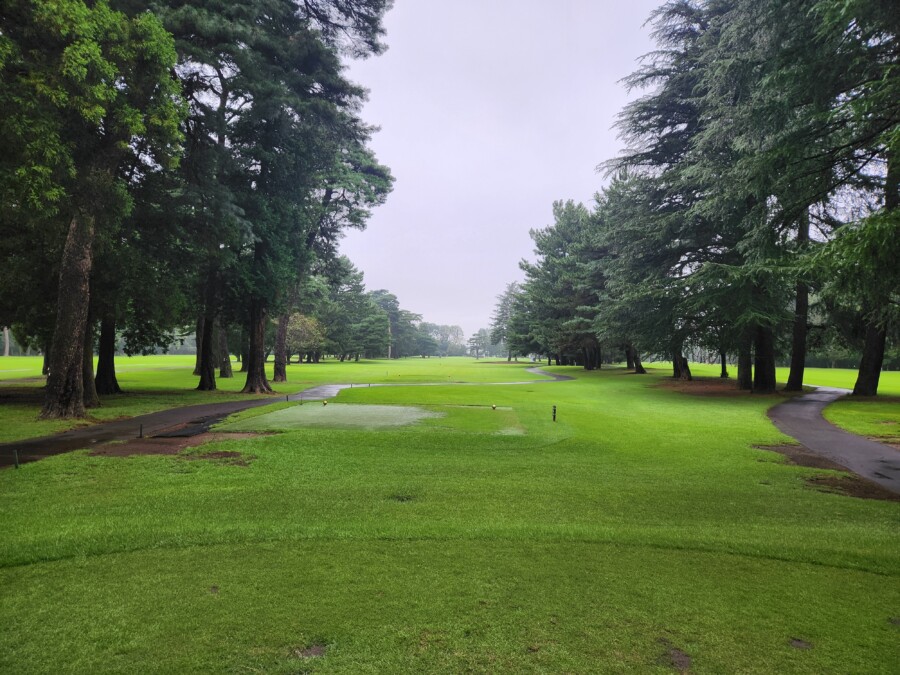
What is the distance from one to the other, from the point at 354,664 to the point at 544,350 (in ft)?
208

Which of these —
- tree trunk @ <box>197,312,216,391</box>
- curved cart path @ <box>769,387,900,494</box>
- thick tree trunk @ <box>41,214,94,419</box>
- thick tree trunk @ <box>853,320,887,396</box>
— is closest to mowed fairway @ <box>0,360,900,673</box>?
curved cart path @ <box>769,387,900,494</box>

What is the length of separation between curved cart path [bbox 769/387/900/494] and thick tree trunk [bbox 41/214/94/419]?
21.6 metres

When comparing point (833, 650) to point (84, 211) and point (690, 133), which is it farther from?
point (690, 133)

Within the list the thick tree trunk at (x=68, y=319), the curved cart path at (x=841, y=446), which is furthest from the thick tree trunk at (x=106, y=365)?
the curved cart path at (x=841, y=446)

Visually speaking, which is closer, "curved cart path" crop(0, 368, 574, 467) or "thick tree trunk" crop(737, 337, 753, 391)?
"curved cart path" crop(0, 368, 574, 467)

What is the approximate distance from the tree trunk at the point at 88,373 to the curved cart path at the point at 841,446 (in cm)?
2427

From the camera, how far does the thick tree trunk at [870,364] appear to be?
22.9 meters

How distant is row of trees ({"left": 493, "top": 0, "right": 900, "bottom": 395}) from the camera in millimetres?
9164

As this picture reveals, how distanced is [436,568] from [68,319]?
1615cm

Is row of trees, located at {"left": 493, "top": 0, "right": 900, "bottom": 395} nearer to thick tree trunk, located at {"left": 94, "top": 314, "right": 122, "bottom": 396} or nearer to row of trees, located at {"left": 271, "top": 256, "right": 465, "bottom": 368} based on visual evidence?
thick tree trunk, located at {"left": 94, "top": 314, "right": 122, "bottom": 396}

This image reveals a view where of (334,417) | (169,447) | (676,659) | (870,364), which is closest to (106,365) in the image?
(334,417)

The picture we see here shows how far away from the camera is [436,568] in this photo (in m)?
4.53

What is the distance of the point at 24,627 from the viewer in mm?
3383

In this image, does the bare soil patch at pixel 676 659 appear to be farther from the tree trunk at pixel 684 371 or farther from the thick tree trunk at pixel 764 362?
the tree trunk at pixel 684 371
